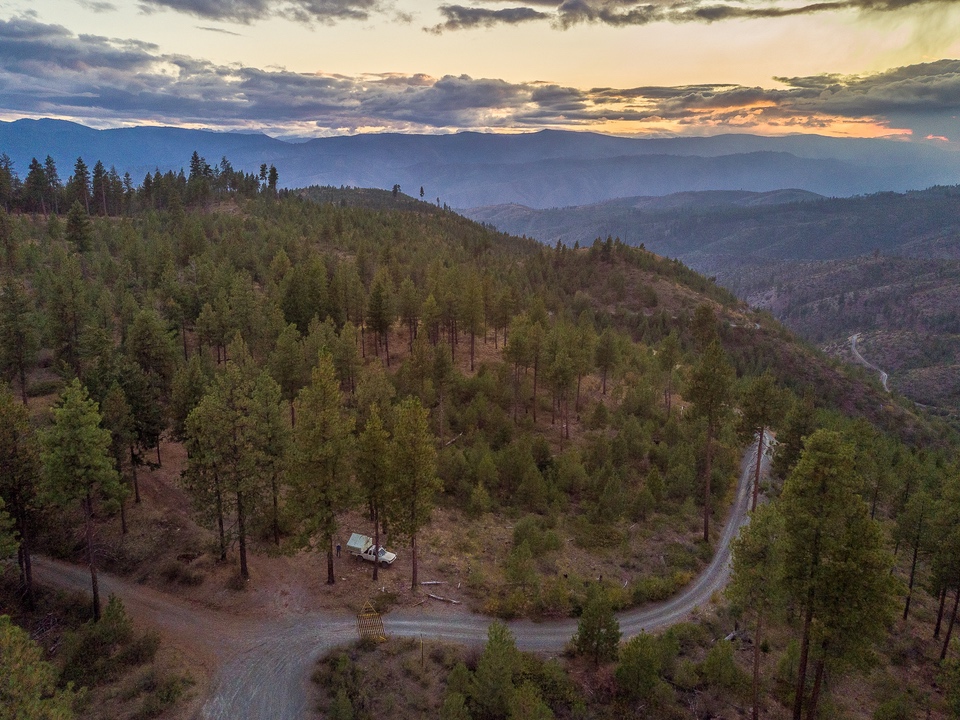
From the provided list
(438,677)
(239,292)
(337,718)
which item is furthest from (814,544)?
(239,292)

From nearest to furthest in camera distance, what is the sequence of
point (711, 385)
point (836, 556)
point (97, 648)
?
point (836, 556), point (97, 648), point (711, 385)

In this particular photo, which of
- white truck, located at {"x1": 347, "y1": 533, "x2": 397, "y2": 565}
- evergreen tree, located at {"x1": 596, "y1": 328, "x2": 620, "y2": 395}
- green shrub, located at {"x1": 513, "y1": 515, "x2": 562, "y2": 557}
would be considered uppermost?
evergreen tree, located at {"x1": 596, "y1": 328, "x2": 620, "y2": 395}

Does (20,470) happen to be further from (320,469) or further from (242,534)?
(320,469)

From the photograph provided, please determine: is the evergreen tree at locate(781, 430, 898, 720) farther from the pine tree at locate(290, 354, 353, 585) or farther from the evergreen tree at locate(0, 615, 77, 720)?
the evergreen tree at locate(0, 615, 77, 720)

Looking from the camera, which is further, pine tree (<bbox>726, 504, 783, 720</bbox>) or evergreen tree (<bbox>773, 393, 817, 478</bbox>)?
evergreen tree (<bbox>773, 393, 817, 478</bbox>)

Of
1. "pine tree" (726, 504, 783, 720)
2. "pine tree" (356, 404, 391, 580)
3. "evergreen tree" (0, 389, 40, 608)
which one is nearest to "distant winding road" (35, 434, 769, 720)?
"evergreen tree" (0, 389, 40, 608)

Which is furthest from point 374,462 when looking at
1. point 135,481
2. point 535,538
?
point 135,481

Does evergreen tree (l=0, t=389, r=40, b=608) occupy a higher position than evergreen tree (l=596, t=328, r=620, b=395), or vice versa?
evergreen tree (l=0, t=389, r=40, b=608)
